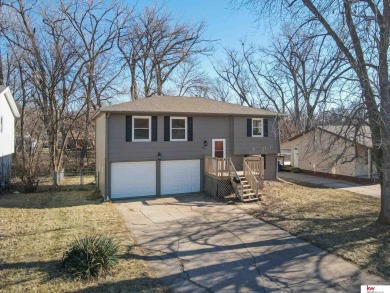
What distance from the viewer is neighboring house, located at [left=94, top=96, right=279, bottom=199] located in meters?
13.7

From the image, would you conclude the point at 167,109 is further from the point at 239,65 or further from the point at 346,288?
the point at 239,65

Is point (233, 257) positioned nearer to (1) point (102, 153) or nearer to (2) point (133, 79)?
(1) point (102, 153)

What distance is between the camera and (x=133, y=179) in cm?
1406

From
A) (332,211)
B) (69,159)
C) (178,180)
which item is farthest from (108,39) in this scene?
(332,211)

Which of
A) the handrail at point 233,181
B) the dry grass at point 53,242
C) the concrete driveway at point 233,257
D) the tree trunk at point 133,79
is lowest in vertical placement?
the concrete driveway at point 233,257

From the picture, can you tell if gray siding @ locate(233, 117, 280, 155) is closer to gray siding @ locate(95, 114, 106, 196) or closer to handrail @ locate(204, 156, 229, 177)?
handrail @ locate(204, 156, 229, 177)

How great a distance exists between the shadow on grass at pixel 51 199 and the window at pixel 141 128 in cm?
346

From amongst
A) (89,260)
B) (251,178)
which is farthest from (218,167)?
(89,260)

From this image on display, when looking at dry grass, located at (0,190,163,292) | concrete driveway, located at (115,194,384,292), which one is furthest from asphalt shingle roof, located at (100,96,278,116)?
concrete driveway, located at (115,194,384,292)

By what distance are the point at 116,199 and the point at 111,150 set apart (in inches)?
91.4

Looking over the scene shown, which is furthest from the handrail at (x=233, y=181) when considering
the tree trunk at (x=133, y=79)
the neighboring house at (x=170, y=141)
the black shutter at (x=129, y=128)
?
the tree trunk at (x=133, y=79)

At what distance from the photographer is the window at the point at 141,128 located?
14.0 m

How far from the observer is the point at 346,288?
5.28 metres

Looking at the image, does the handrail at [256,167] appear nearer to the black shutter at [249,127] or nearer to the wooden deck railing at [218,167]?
the wooden deck railing at [218,167]
